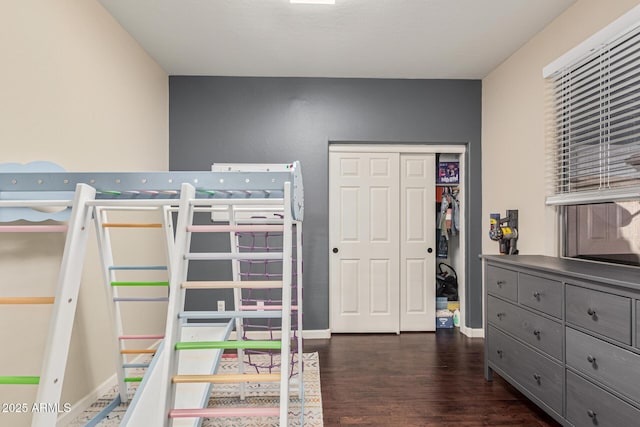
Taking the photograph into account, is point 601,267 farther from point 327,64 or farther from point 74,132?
point 74,132

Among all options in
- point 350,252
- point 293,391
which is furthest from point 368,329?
point 293,391

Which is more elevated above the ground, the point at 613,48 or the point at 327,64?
the point at 327,64

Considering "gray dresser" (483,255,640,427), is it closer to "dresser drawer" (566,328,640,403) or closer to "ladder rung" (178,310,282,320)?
"dresser drawer" (566,328,640,403)

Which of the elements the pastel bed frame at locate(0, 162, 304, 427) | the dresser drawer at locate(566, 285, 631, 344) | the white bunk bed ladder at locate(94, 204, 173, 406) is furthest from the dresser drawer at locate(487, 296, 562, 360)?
the white bunk bed ladder at locate(94, 204, 173, 406)

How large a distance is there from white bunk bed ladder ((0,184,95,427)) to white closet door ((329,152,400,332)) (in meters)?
2.75

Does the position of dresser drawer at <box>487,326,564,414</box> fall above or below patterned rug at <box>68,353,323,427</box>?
above

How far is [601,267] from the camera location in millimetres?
2090

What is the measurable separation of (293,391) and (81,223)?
72.4 inches

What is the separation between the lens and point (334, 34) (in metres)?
2.95

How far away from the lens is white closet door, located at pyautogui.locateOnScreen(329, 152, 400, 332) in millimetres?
4020

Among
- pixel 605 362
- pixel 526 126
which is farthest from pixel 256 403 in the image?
pixel 526 126

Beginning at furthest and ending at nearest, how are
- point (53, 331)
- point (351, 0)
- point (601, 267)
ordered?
point (351, 0) → point (601, 267) → point (53, 331)

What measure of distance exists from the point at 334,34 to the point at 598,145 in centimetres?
200

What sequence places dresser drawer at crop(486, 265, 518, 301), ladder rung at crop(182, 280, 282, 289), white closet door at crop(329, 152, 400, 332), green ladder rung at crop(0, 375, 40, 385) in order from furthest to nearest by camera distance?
1. white closet door at crop(329, 152, 400, 332)
2. dresser drawer at crop(486, 265, 518, 301)
3. ladder rung at crop(182, 280, 282, 289)
4. green ladder rung at crop(0, 375, 40, 385)
